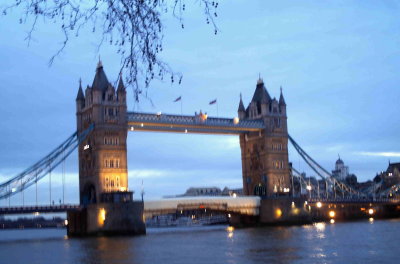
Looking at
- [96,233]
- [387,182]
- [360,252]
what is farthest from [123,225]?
[387,182]

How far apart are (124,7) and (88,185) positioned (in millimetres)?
69105

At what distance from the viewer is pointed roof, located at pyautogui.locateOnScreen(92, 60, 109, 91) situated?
75.1 metres

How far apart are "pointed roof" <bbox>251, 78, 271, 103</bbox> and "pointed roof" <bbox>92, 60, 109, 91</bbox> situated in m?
23.2

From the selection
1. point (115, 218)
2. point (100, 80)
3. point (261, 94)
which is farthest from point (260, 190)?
point (100, 80)

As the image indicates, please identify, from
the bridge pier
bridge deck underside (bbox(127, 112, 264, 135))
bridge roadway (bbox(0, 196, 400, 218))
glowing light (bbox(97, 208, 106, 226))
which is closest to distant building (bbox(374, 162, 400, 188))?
bridge deck underside (bbox(127, 112, 264, 135))

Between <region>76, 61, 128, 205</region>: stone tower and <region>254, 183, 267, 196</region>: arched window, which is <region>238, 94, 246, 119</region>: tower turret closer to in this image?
<region>254, 183, 267, 196</region>: arched window

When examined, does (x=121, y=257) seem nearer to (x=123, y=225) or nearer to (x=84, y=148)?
(x=123, y=225)

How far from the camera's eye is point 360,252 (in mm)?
37781

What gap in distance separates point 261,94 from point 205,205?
20219mm

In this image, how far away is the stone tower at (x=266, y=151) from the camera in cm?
8619

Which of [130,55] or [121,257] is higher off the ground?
[130,55]

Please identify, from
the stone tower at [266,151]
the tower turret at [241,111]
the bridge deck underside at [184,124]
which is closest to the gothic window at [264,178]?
the stone tower at [266,151]

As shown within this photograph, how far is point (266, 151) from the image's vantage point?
85.9 metres

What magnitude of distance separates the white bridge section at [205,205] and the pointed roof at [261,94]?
46.2 ft
